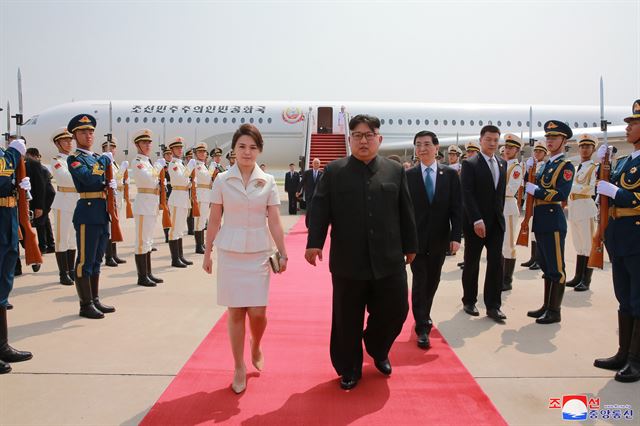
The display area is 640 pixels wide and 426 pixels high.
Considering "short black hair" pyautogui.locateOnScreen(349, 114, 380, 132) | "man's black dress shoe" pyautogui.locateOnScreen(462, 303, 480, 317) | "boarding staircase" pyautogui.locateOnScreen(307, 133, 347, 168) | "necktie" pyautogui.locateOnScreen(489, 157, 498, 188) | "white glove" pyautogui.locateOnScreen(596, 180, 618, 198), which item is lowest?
"man's black dress shoe" pyautogui.locateOnScreen(462, 303, 480, 317)

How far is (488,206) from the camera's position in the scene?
194 inches

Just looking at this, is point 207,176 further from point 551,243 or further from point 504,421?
point 504,421

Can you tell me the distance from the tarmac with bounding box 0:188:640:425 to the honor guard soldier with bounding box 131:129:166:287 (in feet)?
0.81

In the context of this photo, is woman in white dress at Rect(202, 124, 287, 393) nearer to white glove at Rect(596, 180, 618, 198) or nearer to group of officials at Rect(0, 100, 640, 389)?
group of officials at Rect(0, 100, 640, 389)

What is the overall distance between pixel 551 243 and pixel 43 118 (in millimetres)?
20617

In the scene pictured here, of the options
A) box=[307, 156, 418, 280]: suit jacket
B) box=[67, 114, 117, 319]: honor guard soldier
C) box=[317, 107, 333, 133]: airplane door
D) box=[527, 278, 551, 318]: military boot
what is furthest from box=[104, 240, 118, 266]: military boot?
box=[317, 107, 333, 133]: airplane door

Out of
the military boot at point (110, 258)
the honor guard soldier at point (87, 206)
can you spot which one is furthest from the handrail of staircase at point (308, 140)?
the honor guard soldier at point (87, 206)

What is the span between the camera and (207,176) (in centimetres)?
892

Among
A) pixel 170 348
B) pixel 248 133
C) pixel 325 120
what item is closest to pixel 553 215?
pixel 248 133

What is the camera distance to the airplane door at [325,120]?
20344mm

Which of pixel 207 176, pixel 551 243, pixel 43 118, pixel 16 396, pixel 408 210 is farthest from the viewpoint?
pixel 43 118

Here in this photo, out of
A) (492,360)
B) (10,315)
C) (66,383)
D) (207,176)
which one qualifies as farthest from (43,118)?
(492,360)

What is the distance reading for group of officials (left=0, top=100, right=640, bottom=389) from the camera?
3221 mm

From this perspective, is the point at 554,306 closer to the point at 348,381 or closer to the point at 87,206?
the point at 348,381
